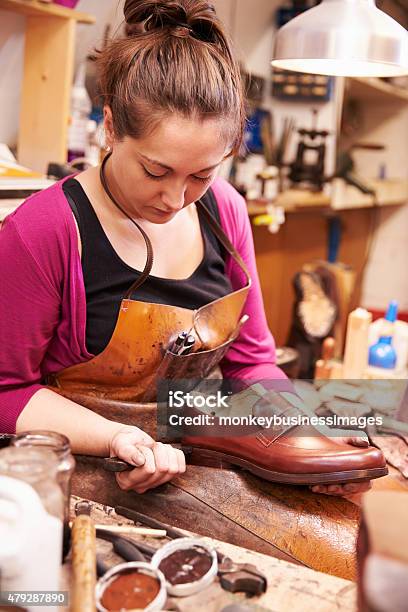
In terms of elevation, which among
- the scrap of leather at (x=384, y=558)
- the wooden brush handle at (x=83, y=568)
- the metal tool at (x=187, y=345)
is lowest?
the wooden brush handle at (x=83, y=568)

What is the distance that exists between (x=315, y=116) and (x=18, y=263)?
8.79 feet

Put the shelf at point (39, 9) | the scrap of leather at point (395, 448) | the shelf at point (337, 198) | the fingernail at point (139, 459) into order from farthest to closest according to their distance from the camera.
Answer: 1. the shelf at point (337, 198)
2. the shelf at point (39, 9)
3. the scrap of leather at point (395, 448)
4. the fingernail at point (139, 459)

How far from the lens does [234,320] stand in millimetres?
1851

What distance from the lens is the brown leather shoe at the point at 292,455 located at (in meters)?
1.42

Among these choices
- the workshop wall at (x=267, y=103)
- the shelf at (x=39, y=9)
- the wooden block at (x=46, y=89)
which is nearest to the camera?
the shelf at (x=39, y=9)

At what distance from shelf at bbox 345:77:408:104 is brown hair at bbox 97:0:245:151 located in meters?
2.80

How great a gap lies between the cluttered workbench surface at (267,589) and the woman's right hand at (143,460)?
15 centimetres

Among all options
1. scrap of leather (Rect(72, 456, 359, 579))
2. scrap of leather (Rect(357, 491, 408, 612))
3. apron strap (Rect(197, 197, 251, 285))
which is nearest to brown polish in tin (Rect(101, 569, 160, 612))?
scrap of leather (Rect(357, 491, 408, 612))

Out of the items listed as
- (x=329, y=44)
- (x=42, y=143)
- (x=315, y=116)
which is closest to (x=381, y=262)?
(x=315, y=116)

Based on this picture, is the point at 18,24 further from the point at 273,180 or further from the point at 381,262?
the point at 381,262

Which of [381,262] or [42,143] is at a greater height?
[42,143]

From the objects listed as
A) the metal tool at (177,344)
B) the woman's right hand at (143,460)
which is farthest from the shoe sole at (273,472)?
the metal tool at (177,344)

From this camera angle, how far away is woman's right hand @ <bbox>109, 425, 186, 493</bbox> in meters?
1.33

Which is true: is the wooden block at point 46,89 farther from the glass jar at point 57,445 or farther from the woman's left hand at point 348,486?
the glass jar at point 57,445
